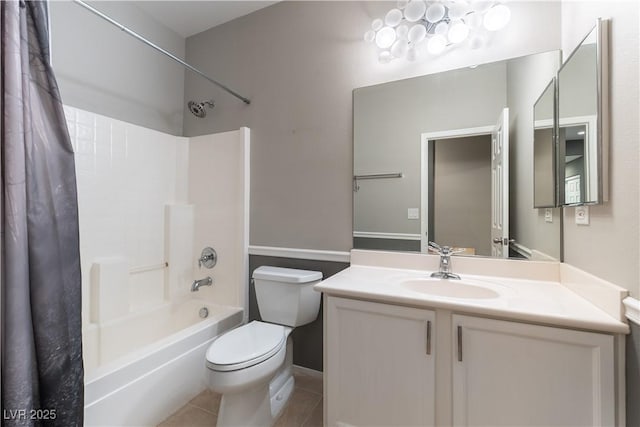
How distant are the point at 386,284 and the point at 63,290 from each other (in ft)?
4.34

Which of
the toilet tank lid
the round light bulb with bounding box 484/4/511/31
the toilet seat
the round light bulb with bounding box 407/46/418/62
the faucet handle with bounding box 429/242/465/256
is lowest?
the toilet seat

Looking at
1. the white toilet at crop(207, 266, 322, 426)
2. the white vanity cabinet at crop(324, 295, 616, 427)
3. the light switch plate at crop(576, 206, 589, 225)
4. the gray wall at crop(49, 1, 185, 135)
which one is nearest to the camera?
the white vanity cabinet at crop(324, 295, 616, 427)

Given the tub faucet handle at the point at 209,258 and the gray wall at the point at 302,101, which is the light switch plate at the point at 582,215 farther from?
the tub faucet handle at the point at 209,258

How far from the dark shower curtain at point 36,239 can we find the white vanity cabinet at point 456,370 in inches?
40.8

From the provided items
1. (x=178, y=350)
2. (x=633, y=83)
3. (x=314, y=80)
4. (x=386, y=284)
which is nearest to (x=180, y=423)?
(x=178, y=350)

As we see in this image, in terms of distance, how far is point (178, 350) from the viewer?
1.58m

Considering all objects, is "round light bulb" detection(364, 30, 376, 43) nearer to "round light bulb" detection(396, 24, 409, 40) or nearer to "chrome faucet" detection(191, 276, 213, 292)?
"round light bulb" detection(396, 24, 409, 40)

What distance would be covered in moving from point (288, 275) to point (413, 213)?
2.71 ft

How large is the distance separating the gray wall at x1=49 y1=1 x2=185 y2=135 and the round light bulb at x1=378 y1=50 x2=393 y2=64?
176cm

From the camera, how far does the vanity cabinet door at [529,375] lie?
87cm

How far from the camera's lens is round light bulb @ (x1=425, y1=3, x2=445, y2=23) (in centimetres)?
144

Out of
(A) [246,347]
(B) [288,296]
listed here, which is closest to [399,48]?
(B) [288,296]

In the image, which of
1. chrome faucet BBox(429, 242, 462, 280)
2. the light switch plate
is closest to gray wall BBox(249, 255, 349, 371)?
chrome faucet BBox(429, 242, 462, 280)

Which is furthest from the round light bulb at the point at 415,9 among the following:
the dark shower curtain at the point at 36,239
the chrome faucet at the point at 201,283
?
the chrome faucet at the point at 201,283
